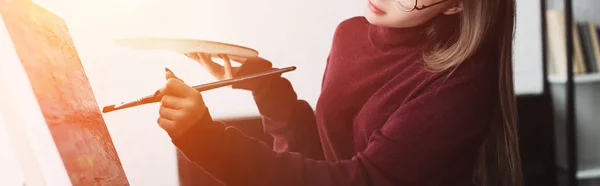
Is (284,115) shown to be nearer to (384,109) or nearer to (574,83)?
(384,109)

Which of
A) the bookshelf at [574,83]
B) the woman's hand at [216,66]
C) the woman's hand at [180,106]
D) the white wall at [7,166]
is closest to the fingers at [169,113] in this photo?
the woman's hand at [180,106]

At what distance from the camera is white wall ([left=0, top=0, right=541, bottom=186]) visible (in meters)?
1.13

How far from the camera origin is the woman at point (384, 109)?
1123 millimetres

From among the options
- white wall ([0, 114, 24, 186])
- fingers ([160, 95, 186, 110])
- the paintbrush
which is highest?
the paintbrush

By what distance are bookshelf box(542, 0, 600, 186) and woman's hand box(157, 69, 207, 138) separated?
84 centimetres

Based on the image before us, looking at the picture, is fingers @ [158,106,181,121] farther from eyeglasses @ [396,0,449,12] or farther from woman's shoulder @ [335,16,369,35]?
eyeglasses @ [396,0,449,12]

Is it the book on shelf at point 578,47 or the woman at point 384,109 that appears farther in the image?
the book on shelf at point 578,47

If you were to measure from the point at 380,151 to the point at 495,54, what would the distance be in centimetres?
34

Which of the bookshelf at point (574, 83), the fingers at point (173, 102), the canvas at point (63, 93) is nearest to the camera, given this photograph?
the canvas at point (63, 93)

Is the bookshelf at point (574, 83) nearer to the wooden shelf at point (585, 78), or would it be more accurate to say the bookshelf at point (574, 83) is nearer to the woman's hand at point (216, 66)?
the wooden shelf at point (585, 78)

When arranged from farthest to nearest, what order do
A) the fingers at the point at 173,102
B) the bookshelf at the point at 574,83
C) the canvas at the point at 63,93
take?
the bookshelf at the point at 574,83, the fingers at the point at 173,102, the canvas at the point at 63,93

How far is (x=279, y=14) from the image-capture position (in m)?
1.18

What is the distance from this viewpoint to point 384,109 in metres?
1.15

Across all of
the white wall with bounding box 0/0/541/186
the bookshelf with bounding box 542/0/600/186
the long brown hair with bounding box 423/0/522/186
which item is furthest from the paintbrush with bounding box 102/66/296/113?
the bookshelf with bounding box 542/0/600/186
